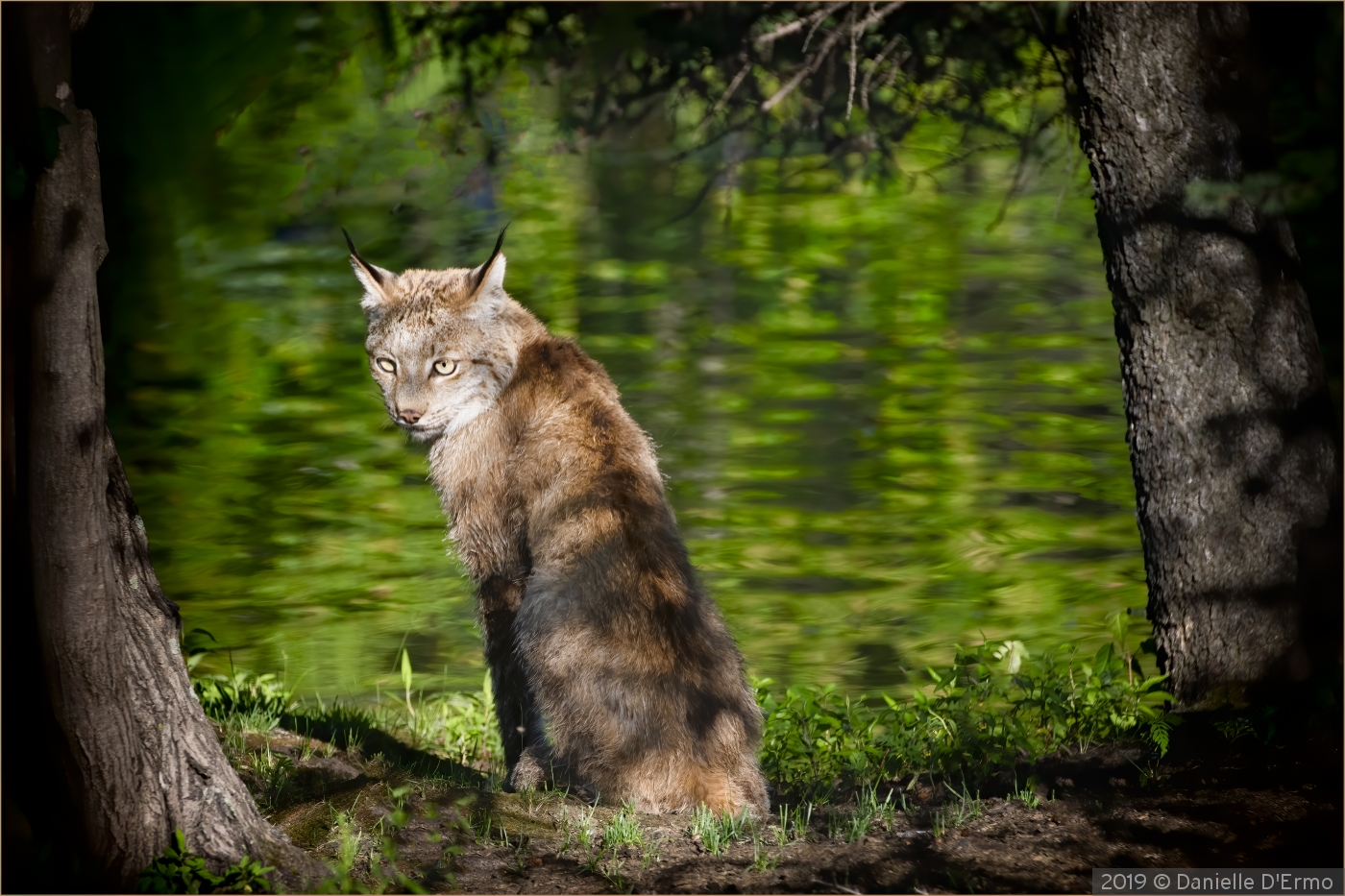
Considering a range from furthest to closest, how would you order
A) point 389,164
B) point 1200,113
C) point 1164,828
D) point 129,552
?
point 389,164 < point 1200,113 < point 1164,828 < point 129,552

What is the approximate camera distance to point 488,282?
555 cm

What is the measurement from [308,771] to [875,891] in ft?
8.46

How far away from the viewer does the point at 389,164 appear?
1521 cm

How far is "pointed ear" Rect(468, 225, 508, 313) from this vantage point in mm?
5512

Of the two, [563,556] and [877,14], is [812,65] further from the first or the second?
[563,556]

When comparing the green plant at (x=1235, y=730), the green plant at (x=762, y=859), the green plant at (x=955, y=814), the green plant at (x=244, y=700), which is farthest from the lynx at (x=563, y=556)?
the green plant at (x=1235, y=730)

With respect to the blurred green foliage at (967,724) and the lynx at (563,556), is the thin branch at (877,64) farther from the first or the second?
the blurred green foliage at (967,724)

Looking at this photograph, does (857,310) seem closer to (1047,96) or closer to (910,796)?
(1047,96)

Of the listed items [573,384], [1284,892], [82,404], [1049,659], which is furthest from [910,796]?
[82,404]

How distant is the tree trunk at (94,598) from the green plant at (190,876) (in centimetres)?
3

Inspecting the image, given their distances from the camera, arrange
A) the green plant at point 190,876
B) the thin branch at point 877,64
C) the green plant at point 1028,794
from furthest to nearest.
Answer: the thin branch at point 877,64 < the green plant at point 1028,794 < the green plant at point 190,876

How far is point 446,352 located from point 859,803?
103 inches

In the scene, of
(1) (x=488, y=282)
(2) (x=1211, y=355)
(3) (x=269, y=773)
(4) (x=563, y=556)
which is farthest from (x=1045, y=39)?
(3) (x=269, y=773)

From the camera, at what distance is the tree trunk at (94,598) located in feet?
11.4
